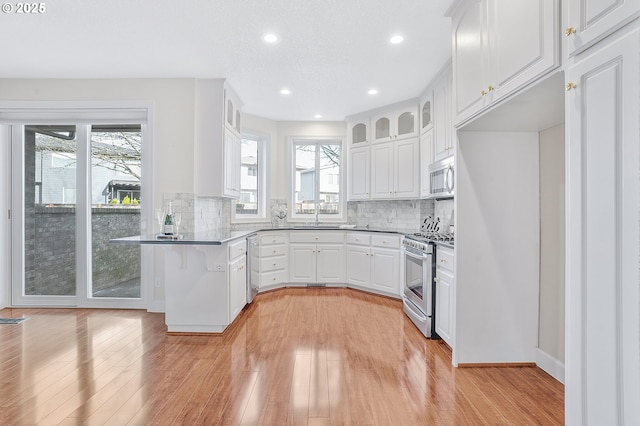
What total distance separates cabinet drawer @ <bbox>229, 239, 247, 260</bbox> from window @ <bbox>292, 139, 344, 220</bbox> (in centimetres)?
200

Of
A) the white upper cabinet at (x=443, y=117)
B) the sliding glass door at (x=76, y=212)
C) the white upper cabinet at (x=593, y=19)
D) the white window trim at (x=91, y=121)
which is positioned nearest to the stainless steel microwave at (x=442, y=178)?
the white upper cabinet at (x=443, y=117)

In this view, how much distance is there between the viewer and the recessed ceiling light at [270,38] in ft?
9.49

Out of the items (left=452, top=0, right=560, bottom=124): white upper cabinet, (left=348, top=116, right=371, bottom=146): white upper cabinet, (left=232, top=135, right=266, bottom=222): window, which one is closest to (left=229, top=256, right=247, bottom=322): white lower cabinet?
(left=232, top=135, right=266, bottom=222): window

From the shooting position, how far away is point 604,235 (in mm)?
1106

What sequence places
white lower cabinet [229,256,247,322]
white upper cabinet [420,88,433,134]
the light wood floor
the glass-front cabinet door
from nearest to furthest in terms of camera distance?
1. the light wood floor
2. white lower cabinet [229,256,247,322]
3. white upper cabinet [420,88,433,134]
4. the glass-front cabinet door

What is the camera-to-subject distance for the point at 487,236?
2490mm

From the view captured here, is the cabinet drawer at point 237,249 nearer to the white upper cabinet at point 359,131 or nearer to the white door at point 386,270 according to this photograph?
the white door at point 386,270

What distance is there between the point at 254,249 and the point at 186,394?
7.28 feet

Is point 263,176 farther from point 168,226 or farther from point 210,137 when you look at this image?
point 168,226

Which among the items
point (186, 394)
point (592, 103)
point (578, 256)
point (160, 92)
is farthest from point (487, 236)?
point (160, 92)

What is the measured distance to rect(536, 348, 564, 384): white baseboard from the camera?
223cm

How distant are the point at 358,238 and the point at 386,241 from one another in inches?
20.3

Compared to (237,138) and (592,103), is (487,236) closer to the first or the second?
(592,103)

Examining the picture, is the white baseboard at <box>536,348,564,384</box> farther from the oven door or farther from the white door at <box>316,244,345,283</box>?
the white door at <box>316,244,345,283</box>
